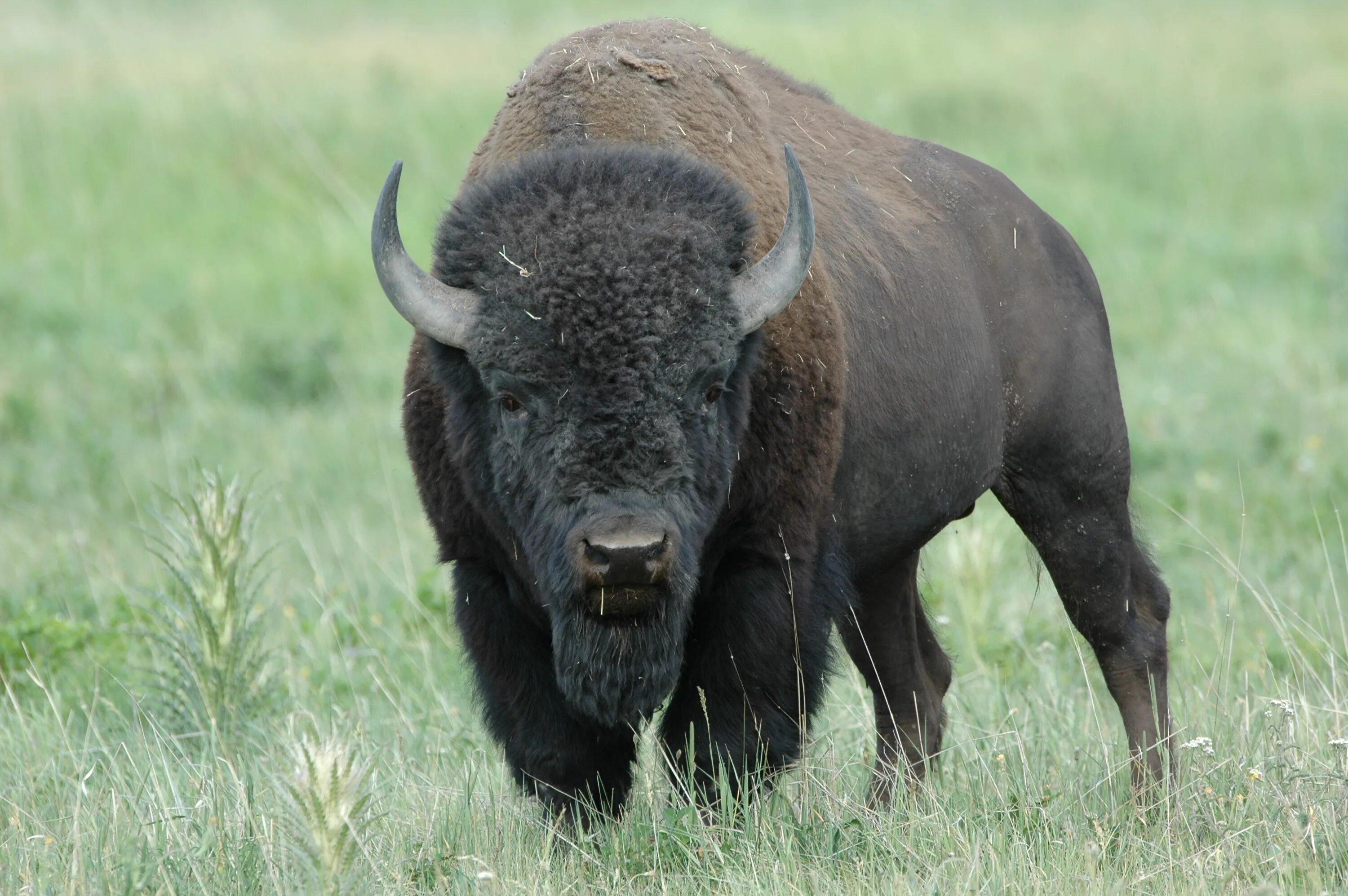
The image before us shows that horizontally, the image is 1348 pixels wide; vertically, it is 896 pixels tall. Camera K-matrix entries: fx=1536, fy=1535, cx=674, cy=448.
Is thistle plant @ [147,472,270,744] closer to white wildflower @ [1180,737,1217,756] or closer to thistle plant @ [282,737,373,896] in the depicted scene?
thistle plant @ [282,737,373,896]

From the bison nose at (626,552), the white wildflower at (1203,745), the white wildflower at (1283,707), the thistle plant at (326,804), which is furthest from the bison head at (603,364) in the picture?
the white wildflower at (1283,707)

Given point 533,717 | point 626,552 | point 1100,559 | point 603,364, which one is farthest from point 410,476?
point 626,552

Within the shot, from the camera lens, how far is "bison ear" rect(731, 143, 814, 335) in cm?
408

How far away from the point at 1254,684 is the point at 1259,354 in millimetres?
6763

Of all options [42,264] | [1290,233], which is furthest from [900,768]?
[1290,233]

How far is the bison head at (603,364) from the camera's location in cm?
386

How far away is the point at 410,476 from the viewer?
35.6 feet

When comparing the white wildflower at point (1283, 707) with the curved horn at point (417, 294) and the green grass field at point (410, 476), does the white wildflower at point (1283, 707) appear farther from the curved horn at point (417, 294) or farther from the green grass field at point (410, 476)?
the curved horn at point (417, 294)

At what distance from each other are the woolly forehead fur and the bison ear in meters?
0.05

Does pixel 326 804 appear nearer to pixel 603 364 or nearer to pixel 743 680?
pixel 603 364

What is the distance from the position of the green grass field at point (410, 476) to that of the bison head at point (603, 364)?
2.18ft

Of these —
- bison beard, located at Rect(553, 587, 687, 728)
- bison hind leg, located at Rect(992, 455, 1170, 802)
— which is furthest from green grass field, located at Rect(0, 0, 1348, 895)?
bison beard, located at Rect(553, 587, 687, 728)

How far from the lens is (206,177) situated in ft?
56.1

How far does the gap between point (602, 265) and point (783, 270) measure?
0.52m
